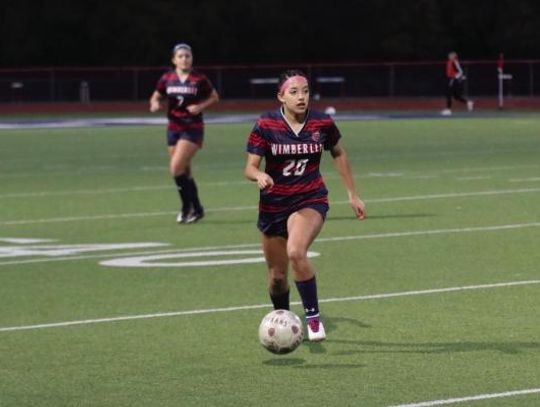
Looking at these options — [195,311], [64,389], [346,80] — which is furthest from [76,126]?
[64,389]

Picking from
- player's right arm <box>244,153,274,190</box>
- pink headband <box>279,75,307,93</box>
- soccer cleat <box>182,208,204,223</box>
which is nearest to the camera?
player's right arm <box>244,153,274,190</box>

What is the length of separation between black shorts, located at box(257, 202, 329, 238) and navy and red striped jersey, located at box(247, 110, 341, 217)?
0.08ft

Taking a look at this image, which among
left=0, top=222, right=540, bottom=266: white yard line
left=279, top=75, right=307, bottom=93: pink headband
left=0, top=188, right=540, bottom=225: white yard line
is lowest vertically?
left=0, top=188, right=540, bottom=225: white yard line

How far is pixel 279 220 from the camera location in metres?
11.1

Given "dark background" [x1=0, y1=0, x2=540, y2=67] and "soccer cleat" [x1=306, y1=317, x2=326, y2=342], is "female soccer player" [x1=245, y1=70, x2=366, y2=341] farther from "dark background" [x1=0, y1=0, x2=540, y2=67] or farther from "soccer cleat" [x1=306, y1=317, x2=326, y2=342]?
"dark background" [x1=0, y1=0, x2=540, y2=67]

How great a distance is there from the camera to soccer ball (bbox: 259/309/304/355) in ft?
33.4

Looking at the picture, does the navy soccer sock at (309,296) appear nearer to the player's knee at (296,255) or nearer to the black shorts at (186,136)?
the player's knee at (296,255)

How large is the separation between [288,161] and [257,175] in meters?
0.45

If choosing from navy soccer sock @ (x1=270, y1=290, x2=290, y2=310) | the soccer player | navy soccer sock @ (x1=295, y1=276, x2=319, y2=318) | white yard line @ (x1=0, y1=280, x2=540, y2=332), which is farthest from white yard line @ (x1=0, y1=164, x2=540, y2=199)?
the soccer player

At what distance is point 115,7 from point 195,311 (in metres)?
58.8

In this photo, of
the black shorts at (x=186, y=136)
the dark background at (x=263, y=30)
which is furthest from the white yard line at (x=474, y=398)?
the dark background at (x=263, y=30)

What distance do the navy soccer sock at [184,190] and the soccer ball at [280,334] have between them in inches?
367

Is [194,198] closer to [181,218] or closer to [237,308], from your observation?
[181,218]

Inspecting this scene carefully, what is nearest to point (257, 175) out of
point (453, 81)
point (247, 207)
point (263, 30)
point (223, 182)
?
point (247, 207)
